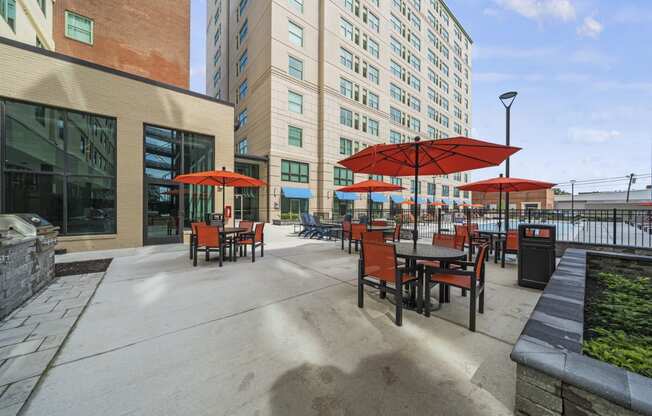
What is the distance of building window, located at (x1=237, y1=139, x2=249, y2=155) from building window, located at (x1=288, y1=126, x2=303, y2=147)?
5.49 metres

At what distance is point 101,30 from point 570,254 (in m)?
25.1

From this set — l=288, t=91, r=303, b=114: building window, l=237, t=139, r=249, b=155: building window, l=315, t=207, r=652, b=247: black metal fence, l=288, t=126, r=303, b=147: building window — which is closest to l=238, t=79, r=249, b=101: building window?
l=237, t=139, r=249, b=155: building window

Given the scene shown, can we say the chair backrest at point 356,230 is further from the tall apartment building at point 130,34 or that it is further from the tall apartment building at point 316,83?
the tall apartment building at point 130,34

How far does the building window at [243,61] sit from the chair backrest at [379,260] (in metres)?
28.1

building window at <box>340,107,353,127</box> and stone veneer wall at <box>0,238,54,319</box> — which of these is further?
building window at <box>340,107,353,127</box>

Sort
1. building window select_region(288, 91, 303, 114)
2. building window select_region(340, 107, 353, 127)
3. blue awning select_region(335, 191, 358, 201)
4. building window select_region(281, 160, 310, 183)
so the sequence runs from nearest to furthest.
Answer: building window select_region(281, 160, 310, 183) → building window select_region(288, 91, 303, 114) → blue awning select_region(335, 191, 358, 201) → building window select_region(340, 107, 353, 127)

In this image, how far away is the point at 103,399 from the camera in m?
2.09

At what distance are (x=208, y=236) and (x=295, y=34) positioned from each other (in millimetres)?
23569

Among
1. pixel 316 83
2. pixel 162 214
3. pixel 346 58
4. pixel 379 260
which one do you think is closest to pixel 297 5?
pixel 346 58

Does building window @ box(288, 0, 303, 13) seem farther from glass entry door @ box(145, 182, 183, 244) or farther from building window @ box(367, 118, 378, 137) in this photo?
glass entry door @ box(145, 182, 183, 244)

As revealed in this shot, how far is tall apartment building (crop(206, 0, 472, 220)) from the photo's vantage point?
2214 centimetres

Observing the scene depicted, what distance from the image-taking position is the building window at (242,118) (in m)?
26.1

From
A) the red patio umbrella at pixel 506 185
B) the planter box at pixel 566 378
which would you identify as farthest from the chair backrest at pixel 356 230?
the planter box at pixel 566 378

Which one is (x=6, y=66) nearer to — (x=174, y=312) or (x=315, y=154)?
(x=174, y=312)
